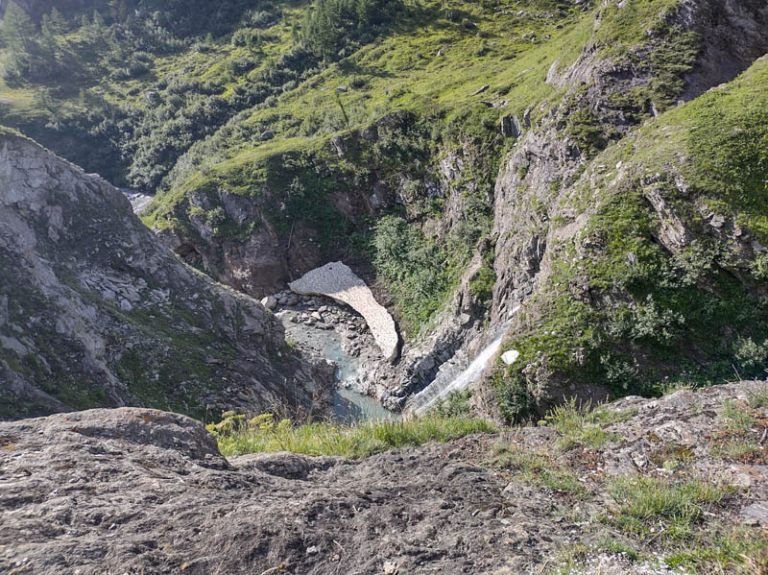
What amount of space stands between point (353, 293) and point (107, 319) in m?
19.9

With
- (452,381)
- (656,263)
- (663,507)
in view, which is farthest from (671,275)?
(663,507)

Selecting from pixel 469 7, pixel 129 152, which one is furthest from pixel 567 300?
pixel 129 152

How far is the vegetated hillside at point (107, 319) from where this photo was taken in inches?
445

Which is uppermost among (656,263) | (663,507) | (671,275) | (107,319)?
(107,319)

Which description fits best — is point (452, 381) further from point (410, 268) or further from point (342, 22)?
point (342, 22)

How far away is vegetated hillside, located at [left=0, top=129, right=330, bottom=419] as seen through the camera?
37.1 feet

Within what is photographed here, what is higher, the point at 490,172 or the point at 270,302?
the point at 490,172

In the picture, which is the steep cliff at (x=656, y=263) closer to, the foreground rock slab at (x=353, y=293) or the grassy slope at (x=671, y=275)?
the grassy slope at (x=671, y=275)

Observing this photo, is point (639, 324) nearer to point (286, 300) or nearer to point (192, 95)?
point (286, 300)

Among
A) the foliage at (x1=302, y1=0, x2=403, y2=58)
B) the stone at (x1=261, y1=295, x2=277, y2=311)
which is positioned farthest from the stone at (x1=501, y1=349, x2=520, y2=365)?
the foliage at (x1=302, y1=0, x2=403, y2=58)

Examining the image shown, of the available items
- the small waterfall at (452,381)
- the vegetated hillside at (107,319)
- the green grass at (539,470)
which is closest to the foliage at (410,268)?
the small waterfall at (452,381)

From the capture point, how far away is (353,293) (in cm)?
3319

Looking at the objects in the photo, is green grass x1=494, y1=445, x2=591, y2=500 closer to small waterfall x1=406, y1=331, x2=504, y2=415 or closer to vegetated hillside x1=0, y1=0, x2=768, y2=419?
vegetated hillside x1=0, y1=0, x2=768, y2=419

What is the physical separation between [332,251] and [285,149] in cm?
1006
